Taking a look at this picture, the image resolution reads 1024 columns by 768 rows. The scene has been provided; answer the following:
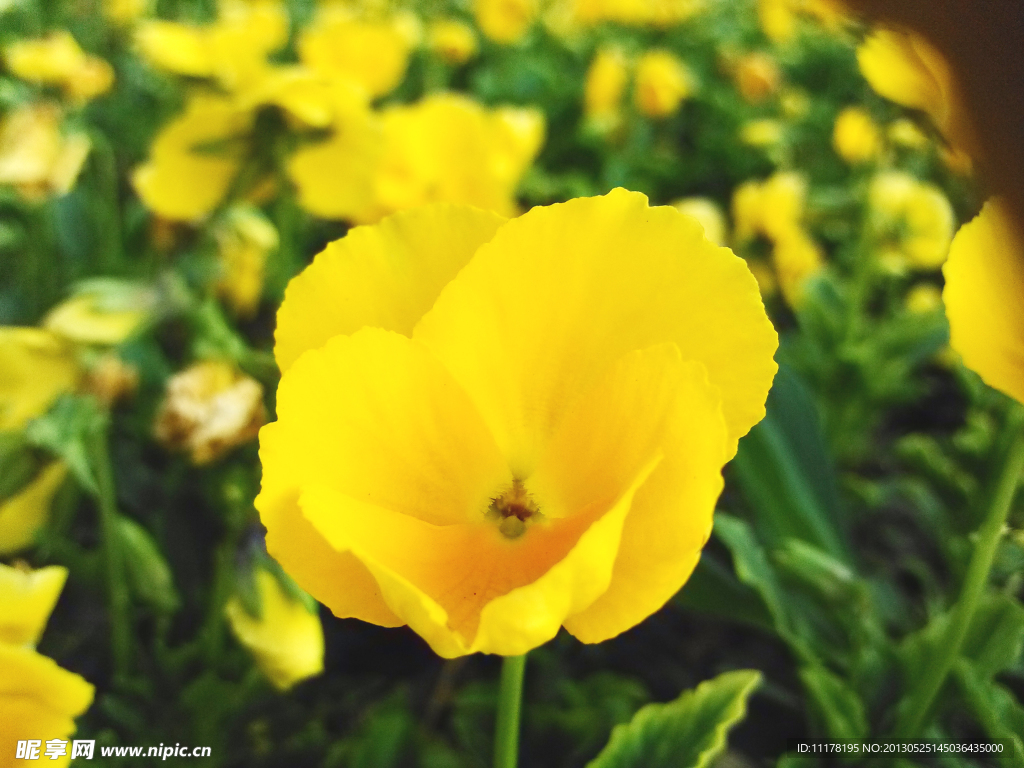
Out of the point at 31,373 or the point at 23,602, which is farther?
the point at 31,373

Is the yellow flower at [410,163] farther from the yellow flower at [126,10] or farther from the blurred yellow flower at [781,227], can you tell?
the yellow flower at [126,10]

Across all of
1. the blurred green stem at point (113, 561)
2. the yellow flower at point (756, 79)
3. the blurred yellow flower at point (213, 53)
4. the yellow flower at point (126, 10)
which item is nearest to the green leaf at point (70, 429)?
the blurred green stem at point (113, 561)

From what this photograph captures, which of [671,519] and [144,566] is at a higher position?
[671,519]

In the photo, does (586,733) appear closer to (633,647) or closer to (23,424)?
(633,647)

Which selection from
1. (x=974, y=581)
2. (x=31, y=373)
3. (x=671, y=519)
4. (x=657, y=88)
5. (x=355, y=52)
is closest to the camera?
(x=671, y=519)

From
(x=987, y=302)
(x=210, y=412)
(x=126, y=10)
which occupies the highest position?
(x=987, y=302)

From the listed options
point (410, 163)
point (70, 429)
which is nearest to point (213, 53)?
point (410, 163)

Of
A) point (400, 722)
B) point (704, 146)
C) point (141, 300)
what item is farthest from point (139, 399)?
point (704, 146)

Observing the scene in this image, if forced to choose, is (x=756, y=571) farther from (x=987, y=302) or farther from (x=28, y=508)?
(x=28, y=508)

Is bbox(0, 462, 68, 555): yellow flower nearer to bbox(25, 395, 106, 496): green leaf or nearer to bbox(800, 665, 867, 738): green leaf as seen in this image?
bbox(25, 395, 106, 496): green leaf
